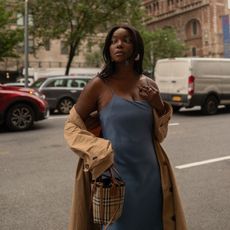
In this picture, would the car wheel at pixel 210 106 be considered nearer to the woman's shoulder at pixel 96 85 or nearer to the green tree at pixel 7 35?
the woman's shoulder at pixel 96 85

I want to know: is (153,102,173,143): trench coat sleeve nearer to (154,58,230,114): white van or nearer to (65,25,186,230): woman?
(65,25,186,230): woman

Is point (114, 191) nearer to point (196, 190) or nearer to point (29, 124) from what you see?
point (196, 190)

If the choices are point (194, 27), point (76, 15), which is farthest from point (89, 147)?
point (194, 27)

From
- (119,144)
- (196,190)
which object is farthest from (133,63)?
(196,190)

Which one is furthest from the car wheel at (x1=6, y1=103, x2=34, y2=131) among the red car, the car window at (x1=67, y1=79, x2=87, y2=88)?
the car window at (x1=67, y1=79, x2=87, y2=88)

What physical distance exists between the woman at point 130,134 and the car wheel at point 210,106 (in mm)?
12515

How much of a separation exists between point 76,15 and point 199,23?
46.5 meters

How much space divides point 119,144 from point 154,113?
277 millimetres

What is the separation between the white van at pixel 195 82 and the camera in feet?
46.6

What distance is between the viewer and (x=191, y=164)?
6926mm

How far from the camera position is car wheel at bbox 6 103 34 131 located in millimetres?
10586

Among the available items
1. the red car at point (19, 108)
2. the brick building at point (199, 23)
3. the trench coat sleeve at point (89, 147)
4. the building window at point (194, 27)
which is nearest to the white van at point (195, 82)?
the red car at point (19, 108)

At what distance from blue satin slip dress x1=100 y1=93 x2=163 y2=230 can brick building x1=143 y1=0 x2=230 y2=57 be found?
61.2 m

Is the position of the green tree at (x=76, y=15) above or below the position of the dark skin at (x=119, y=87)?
above
